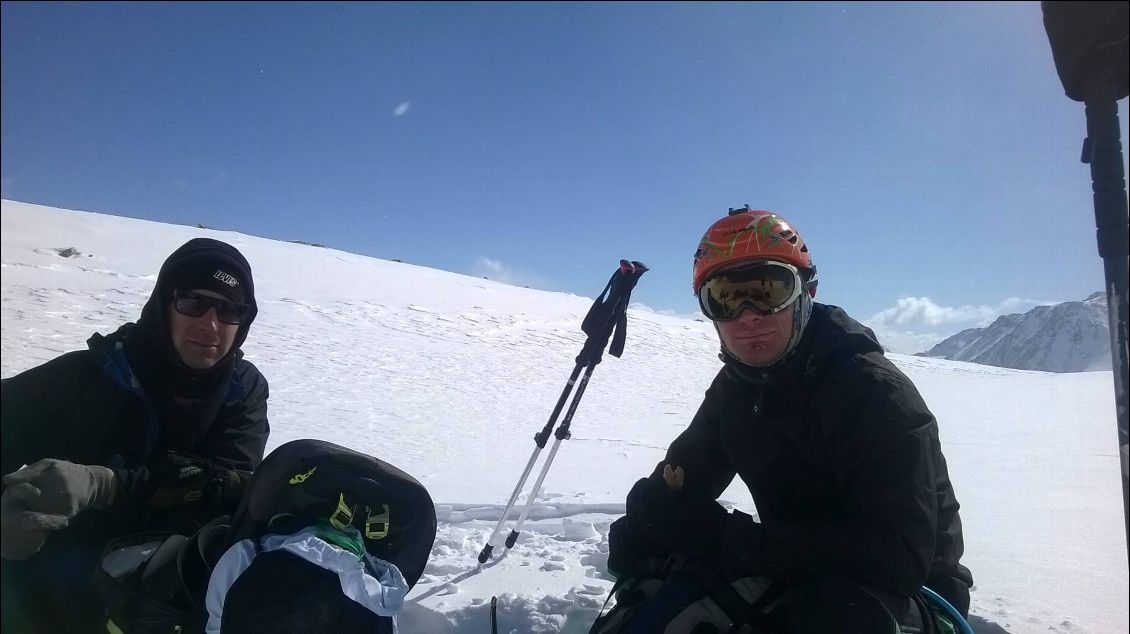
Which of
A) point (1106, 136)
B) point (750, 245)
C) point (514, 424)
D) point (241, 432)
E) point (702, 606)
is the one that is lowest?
point (514, 424)

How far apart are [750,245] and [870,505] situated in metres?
0.95

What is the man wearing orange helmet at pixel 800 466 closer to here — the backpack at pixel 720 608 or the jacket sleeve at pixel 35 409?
the backpack at pixel 720 608

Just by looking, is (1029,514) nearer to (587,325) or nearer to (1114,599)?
(1114,599)

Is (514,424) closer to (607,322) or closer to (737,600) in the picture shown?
(607,322)

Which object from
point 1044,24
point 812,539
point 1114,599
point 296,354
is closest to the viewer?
point 1044,24

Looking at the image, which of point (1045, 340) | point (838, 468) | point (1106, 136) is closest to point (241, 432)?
point (838, 468)

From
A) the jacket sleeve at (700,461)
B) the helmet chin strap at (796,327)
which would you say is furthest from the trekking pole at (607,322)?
the helmet chin strap at (796,327)

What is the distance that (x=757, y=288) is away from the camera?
2127 mm

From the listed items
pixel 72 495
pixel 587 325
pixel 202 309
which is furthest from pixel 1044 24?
pixel 587 325

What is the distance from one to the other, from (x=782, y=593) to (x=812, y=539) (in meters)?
0.28

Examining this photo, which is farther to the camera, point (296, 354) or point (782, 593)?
point (296, 354)

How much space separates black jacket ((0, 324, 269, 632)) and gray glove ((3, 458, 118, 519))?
0.06 metres

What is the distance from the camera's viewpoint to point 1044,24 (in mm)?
1217

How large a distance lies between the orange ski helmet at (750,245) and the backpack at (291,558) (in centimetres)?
137
